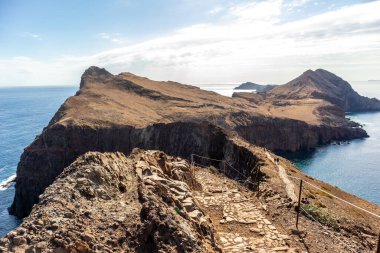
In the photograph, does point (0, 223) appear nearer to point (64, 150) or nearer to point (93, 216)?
point (64, 150)

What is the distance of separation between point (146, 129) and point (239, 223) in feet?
202

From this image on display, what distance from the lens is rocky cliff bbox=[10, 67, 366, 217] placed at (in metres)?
64.5

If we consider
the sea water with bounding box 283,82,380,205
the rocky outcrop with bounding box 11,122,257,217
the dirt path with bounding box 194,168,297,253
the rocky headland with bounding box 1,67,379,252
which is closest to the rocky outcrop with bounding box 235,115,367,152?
the sea water with bounding box 283,82,380,205

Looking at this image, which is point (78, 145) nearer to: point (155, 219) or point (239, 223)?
point (239, 223)

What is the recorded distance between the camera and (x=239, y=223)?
16922 mm

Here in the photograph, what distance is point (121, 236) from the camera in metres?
10.9

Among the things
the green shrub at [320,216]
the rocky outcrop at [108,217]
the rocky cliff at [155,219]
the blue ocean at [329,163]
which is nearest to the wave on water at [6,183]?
the blue ocean at [329,163]

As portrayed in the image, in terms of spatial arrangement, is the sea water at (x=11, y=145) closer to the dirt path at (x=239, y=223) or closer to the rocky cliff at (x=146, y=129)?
the rocky cliff at (x=146, y=129)

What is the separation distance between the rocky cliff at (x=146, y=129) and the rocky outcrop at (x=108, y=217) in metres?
20.1

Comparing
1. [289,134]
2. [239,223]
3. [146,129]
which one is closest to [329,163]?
[289,134]

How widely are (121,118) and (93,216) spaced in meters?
74.5

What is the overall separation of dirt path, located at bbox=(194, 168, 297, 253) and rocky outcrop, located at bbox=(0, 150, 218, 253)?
1.73 metres

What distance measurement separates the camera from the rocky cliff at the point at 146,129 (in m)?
64.5

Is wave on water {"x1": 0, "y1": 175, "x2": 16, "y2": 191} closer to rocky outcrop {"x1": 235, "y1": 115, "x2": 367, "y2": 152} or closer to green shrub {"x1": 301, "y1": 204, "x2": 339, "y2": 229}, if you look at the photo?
rocky outcrop {"x1": 235, "y1": 115, "x2": 367, "y2": 152}
